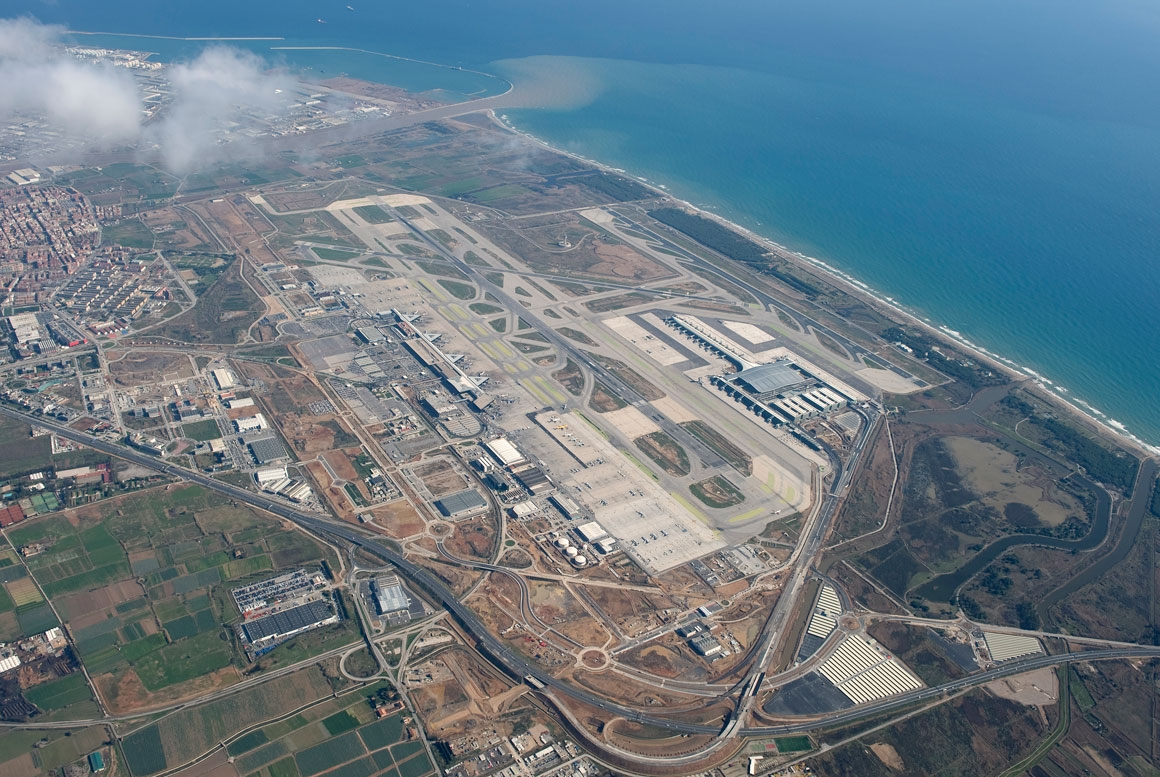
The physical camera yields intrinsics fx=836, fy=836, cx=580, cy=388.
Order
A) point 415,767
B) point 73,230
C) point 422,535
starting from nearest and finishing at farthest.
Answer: point 415,767, point 422,535, point 73,230

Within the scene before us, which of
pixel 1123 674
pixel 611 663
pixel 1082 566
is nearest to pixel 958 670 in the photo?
pixel 1123 674

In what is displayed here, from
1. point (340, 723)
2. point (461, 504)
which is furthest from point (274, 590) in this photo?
point (461, 504)

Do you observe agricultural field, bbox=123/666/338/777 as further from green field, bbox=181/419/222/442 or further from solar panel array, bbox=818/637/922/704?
solar panel array, bbox=818/637/922/704

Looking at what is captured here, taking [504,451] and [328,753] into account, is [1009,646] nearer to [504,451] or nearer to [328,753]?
[504,451]

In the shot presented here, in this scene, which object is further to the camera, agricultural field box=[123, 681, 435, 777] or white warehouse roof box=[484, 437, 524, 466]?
white warehouse roof box=[484, 437, 524, 466]

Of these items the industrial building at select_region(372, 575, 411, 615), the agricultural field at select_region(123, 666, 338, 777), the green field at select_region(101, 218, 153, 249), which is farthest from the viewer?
the green field at select_region(101, 218, 153, 249)

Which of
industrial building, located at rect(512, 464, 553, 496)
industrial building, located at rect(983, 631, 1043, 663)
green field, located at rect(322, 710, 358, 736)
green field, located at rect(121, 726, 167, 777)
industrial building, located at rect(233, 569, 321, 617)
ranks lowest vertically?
green field, located at rect(121, 726, 167, 777)

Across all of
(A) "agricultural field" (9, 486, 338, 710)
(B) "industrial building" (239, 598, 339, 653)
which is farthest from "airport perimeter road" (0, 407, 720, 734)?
(B) "industrial building" (239, 598, 339, 653)

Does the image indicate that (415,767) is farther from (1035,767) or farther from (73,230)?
(73,230)
